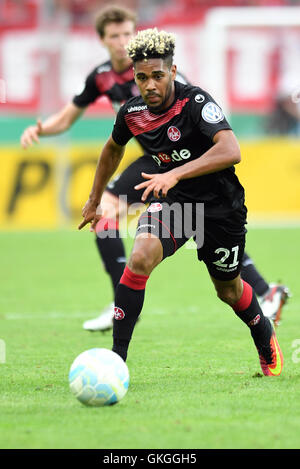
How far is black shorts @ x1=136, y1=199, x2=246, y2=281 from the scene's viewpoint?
4.84m

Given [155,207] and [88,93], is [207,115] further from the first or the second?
[88,93]

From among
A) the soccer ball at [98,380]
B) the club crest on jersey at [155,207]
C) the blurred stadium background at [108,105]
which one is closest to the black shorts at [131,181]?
the club crest on jersey at [155,207]

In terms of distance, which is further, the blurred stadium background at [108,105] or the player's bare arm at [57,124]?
the blurred stadium background at [108,105]

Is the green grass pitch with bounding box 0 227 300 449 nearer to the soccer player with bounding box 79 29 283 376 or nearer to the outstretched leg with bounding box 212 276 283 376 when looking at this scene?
the outstretched leg with bounding box 212 276 283 376

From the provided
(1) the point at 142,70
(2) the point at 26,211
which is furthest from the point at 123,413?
(2) the point at 26,211

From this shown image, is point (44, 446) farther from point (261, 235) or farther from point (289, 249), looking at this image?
point (261, 235)

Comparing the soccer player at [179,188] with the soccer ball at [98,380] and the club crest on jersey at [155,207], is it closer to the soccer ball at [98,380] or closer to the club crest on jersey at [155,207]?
the club crest on jersey at [155,207]

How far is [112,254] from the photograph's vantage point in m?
6.90

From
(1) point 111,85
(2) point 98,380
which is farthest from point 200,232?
(1) point 111,85

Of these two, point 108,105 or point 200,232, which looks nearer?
point 200,232

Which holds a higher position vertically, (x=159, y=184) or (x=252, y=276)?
(x=159, y=184)

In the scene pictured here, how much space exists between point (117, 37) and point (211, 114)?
2.73m

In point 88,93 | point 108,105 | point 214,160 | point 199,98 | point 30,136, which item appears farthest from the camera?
point 108,105

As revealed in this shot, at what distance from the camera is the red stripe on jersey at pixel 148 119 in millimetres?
4934
